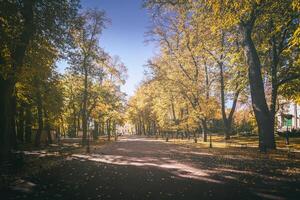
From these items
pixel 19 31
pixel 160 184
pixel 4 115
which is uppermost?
pixel 19 31

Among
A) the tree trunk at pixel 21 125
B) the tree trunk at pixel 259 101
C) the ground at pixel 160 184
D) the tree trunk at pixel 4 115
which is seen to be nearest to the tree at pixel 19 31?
the tree trunk at pixel 4 115

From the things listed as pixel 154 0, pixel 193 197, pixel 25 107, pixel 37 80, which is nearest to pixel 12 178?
pixel 193 197

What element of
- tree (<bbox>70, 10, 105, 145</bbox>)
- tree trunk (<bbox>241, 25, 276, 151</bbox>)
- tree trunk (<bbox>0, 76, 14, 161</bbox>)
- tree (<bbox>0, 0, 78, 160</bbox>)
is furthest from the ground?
tree (<bbox>70, 10, 105, 145</bbox>)

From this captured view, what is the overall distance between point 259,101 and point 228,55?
6.18 metres

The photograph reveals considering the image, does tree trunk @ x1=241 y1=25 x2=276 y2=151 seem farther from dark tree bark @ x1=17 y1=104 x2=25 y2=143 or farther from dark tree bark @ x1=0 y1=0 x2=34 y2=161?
dark tree bark @ x1=17 y1=104 x2=25 y2=143

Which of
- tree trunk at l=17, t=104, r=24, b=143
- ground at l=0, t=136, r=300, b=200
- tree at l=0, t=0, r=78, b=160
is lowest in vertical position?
ground at l=0, t=136, r=300, b=200

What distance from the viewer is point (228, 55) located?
24188 mm

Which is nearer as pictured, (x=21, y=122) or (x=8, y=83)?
(x=8, y=83)

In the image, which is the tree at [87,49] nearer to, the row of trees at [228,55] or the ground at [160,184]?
the row of trees at [228,55]

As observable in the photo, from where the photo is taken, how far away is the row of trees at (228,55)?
15602 mm

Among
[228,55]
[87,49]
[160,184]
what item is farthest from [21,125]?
[160,184]

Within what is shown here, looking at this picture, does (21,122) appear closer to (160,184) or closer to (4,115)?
(4,115)

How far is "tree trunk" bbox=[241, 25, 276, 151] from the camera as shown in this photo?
19609 millimetres

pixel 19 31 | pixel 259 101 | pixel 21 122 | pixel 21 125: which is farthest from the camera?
pixel 21 125
